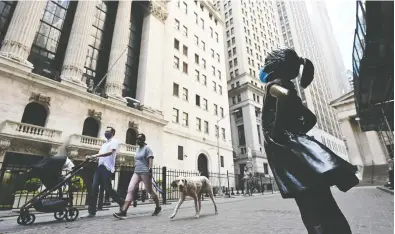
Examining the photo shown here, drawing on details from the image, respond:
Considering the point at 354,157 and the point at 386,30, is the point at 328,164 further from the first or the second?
the point at 354,157

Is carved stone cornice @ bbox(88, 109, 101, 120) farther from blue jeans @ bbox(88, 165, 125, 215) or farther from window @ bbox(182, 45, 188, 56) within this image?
window @ bbox(182, 45, 188, 56)

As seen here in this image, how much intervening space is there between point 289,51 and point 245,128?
152ft

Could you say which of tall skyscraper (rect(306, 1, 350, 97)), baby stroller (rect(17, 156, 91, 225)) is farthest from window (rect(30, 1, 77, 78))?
tall skyscraper (rect(306, 1, 350, 97))

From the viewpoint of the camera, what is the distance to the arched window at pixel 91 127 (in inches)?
742

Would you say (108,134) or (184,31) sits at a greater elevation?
(184,31)

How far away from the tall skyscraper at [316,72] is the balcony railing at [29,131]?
228ft

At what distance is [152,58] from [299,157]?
1059 inches

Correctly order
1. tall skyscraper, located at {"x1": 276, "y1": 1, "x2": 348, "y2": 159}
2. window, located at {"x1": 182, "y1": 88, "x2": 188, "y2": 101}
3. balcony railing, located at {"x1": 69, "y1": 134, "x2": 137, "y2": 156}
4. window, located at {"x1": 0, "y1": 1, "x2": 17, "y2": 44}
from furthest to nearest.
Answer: tall skyscraper, located at {"x1": 276, "y1": 1, "x2": 348, "y2": 159}, window, located at {"x1": 182, "y1": 88, "x2": 188, "y2": 101}, window, located at {"x1": 0, "y1": 1, "x2": 17, "y2": 44}, balcony railing, located at {"x1": 69, "y1": 134, "x2": 137, "y2": 156}

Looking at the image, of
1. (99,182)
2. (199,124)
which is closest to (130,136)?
(199,124)

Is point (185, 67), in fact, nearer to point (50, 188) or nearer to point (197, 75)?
point (197, 75)

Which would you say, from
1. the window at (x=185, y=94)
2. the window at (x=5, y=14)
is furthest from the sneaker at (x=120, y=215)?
the window at (x=185, y=94)

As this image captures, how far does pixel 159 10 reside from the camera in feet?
99.1

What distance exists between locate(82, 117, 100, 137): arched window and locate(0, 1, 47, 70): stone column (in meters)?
5.80

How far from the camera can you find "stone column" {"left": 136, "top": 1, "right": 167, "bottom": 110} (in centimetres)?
2475
